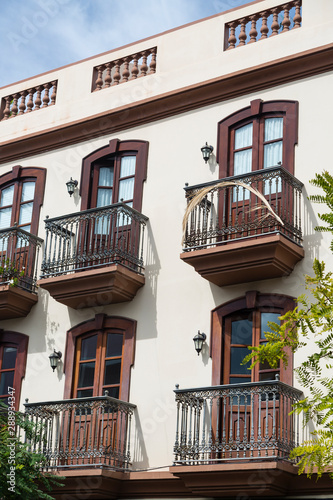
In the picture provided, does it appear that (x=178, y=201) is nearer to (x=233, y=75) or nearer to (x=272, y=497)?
(x=233, y=75)

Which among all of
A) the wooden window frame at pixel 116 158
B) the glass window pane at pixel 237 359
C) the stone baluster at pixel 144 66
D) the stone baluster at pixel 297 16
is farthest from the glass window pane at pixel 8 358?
the stone baluster at pixel 297 16

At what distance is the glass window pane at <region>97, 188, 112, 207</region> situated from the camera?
17.3 m

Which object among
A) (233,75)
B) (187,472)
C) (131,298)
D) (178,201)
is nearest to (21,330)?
(131,298)

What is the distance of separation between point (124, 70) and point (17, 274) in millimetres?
4787

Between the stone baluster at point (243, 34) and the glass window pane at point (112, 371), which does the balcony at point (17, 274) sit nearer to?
the glass window pane at point (112, 371)

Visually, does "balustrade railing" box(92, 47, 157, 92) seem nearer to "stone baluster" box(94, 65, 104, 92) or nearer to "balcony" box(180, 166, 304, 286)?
"stone baluster" box(94, 65, 104, 92)

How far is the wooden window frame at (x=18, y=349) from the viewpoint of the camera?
16.8 metres

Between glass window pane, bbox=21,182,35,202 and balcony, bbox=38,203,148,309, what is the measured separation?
2096 millimetres

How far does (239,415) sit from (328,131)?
5.14 meters

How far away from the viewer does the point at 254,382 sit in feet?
42.9

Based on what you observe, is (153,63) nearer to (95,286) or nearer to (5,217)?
(5,217)

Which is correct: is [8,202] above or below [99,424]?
above

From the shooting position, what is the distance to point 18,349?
673 inches

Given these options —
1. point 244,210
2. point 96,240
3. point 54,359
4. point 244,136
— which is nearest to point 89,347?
point 54,359
